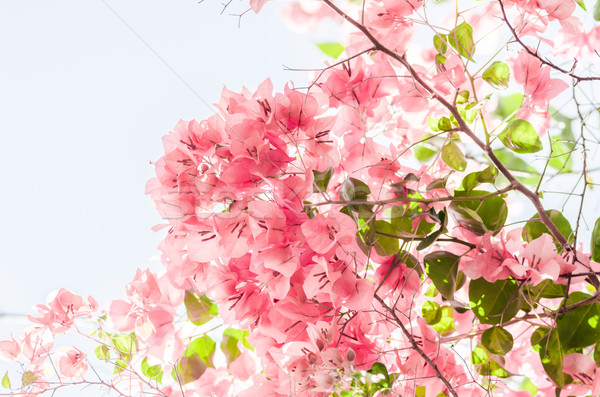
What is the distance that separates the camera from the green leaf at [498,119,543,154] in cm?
41

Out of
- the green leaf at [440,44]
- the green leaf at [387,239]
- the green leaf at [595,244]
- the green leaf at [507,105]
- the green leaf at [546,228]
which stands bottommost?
the green leaf at [595,244]

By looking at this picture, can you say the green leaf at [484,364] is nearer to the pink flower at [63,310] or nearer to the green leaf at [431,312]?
the green leaf at [431,312]

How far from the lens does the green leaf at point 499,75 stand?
0.43 meters

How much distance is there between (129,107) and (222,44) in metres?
0.14

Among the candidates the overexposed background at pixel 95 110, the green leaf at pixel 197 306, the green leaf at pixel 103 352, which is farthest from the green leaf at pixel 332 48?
the green leaf at pixel 103 352

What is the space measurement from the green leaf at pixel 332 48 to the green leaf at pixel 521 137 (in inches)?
7.1

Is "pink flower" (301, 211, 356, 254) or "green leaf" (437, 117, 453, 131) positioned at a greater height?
"green leaf" (437, 117, 453, 131)

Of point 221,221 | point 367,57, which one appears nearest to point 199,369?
point 221,221

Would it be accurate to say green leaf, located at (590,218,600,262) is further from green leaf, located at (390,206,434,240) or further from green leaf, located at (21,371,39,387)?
green leaf, located at (21,371,39,387)

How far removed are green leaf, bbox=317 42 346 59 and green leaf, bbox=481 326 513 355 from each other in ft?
Answer: 0.94

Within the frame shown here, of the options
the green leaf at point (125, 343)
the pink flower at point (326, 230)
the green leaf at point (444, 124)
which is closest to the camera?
the pink flower at point (326, 230)

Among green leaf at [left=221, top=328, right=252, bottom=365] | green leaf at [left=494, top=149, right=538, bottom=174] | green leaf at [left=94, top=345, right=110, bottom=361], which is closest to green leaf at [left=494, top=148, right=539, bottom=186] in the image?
green leaf at [left=494, top=149, right=538, bottom=174]

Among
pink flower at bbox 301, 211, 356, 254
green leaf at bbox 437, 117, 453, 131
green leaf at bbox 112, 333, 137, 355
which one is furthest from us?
green leaf at bbox 112, 333, 137, 355

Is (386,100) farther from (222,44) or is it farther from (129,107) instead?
(129,107)
